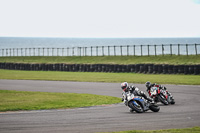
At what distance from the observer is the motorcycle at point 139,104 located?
15.7 meters

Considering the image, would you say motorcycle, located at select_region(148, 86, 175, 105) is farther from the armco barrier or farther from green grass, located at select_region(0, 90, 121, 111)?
the armco barrier

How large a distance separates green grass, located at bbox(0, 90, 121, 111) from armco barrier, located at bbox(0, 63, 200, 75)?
16.0 meters

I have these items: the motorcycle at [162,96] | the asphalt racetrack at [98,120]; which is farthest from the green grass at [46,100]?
the motorcycle at [162,96]

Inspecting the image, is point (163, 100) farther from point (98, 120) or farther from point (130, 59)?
point (130, 59)

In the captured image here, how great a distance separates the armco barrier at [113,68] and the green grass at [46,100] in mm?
16025

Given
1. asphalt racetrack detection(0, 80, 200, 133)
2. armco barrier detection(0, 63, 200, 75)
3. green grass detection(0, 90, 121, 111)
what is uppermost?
armco barrier detection(0, 63, 200, 75)

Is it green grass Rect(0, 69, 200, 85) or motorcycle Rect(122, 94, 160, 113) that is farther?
green grass Rect(0, 69, 200, 85)

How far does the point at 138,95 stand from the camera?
630 inches

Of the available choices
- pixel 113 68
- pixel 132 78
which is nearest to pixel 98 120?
pixel 132 78

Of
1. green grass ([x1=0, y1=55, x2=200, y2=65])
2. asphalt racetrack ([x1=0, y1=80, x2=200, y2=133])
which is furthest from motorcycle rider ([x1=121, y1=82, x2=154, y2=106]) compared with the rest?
green grass ([x1=0, y1=55, x2=200, y2=65])

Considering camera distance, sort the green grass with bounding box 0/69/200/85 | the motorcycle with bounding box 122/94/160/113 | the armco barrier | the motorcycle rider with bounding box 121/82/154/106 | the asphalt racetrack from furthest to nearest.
→ 1. the armco barrier
2. the green grass with bounding box 0/69/200/85
3. the motorcycle rider with bounding box 121/82/154/106
4. the motorcycle with bounding box 122/94/160/113
5. the asphalt racetrack

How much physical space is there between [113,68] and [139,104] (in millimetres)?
28442

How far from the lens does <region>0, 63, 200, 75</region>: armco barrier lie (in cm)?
3734

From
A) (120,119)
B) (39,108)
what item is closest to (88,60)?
(39,108)
